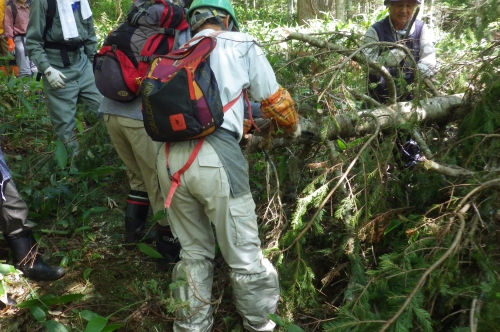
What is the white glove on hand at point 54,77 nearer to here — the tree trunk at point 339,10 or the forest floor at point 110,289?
the forest floor at point 110,289

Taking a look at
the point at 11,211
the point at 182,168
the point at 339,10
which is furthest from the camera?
the point at 339,10

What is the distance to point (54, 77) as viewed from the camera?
5105 mm

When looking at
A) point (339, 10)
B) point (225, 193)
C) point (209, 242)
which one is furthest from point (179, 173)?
point (339, 10)

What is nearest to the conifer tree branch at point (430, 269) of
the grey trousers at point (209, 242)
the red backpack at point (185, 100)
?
the grey trousers at point (209, 242)

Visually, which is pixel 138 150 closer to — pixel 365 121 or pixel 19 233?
pixel 19 233

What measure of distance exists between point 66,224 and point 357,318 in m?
2.82

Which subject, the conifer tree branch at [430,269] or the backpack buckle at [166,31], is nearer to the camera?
the conifer tree branch at [430,269]

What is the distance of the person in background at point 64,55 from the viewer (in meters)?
5.03

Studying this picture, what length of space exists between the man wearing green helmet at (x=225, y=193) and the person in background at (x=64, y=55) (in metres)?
2.44

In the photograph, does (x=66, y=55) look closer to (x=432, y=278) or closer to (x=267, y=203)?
(x=267, y=203)

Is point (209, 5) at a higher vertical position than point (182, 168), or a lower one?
higher

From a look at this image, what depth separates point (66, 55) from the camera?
5.27 meters

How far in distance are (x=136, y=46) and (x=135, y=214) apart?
1.42 m

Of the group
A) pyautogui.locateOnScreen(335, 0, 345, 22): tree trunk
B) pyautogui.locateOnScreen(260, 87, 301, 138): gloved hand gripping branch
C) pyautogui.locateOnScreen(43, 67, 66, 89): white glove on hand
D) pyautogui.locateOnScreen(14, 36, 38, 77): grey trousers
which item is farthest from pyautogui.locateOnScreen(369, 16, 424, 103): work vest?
pyautogui.locateOnScreen(335, 0, 345, 22): tree trunk
